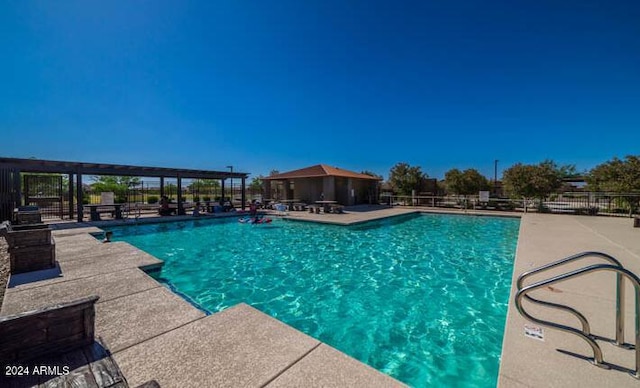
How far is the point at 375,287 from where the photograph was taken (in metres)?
5.20

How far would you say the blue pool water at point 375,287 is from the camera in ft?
10.5

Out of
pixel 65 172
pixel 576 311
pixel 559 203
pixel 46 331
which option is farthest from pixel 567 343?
pixel 559 203

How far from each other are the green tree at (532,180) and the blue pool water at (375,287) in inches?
332

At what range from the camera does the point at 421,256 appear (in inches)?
289

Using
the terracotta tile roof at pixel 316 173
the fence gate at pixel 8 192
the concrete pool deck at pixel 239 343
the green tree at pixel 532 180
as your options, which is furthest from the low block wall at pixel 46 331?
the green tree at pixel 532 180

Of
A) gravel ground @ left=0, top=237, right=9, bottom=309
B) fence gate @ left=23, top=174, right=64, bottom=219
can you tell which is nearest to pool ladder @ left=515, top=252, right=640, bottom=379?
gravel ground @ left=0, top=237, right=9, bottom=309

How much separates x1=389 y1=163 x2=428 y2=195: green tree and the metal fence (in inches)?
36.9

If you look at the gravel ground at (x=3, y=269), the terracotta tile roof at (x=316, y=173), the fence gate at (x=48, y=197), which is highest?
the terracotta tile roof at (x=316, y=173)

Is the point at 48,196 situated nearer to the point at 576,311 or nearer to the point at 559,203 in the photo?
the point at 576,311

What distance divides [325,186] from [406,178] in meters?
7.51

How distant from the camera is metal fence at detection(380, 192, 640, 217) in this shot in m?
14.6

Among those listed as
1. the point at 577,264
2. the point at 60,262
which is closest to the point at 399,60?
the point at 577,264

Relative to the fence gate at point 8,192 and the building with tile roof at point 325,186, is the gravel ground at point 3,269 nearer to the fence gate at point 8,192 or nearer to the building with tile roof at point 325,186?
the fence gate at point 8,192

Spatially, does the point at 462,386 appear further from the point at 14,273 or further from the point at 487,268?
the point at 14,273
